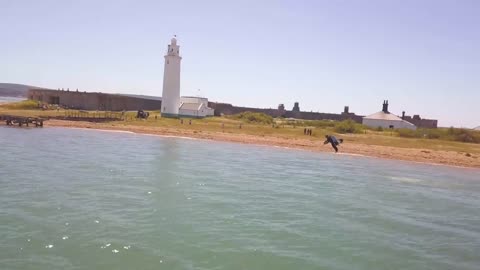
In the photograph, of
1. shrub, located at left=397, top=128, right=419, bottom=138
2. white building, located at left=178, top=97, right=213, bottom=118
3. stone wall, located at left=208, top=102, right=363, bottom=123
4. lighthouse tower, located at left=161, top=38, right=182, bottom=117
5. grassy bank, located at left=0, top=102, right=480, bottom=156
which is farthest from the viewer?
stone wall, located at left=208, top=102, right=363, bottom=123

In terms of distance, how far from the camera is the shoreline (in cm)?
4322

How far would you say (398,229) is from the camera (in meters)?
16.3

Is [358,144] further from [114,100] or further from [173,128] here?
[114,100]

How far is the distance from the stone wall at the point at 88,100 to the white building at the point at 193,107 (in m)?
12.2

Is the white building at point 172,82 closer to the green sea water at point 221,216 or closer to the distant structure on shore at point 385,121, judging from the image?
the distant structure on shore at point 385,121

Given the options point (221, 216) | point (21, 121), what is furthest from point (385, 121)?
point (221, 216)

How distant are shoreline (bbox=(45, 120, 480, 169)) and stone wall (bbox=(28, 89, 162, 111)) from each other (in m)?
21.0

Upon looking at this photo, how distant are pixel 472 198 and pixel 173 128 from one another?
37.6 metres

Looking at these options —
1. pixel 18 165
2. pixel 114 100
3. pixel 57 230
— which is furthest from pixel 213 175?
pixel 114 100

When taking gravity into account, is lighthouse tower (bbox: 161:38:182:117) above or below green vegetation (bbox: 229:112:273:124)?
→ above

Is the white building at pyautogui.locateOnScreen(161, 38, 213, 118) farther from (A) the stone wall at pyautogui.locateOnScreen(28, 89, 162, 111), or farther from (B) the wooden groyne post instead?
(B) the wooden groyne post

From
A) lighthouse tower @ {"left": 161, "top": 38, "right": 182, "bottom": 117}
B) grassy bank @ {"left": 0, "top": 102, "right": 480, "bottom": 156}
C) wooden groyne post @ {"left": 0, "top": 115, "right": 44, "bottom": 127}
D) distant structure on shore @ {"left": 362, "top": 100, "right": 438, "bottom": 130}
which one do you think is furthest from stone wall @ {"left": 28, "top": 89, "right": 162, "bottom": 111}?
distant structure on shore @ {"left": 362, "top": 100, "right": 438, "bottom": 130}

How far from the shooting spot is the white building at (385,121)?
241 ft

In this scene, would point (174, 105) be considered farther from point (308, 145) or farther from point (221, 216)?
point (221, 216)
